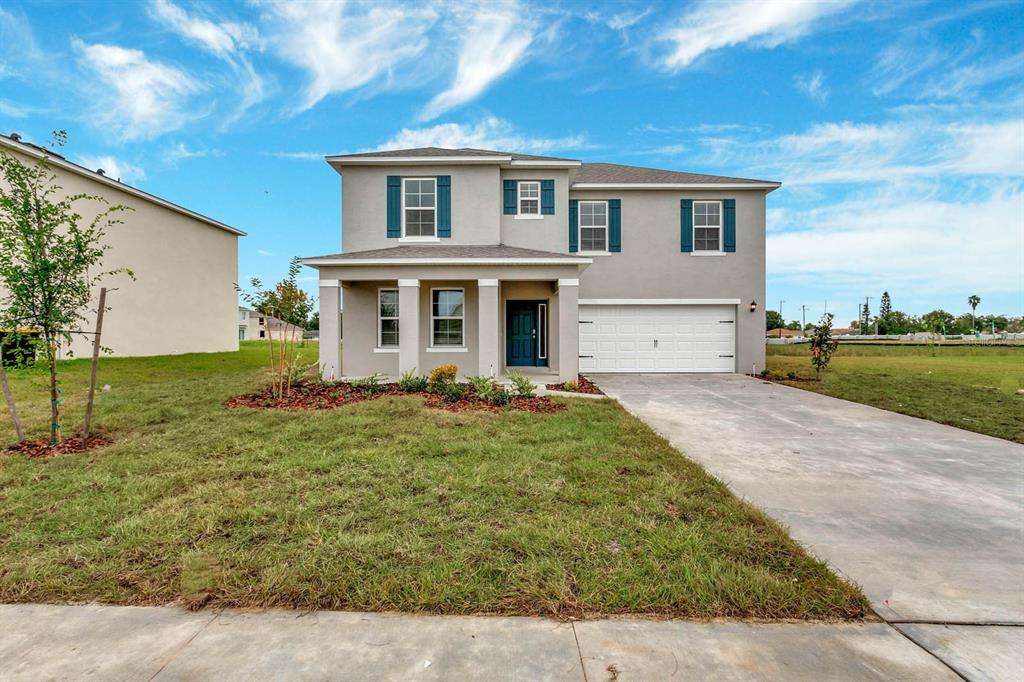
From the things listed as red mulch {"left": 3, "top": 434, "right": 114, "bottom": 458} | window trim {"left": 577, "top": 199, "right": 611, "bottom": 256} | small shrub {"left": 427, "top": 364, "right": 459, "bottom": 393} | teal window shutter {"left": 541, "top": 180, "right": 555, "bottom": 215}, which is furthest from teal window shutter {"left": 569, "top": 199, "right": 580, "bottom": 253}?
red mulch {"left": 3, "top": 434, "right": 114, "bottom": 458}

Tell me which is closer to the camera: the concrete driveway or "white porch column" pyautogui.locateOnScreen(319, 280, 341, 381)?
the concrete driveway

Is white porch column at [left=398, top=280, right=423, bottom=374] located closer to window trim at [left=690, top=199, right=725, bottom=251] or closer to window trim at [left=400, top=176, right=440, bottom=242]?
window trim at [left=400, top=176, right=440, bottom=242]

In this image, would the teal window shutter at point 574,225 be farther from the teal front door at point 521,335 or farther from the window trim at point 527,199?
the teal front door at point 521,335

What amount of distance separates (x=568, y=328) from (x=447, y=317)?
12.0 ft

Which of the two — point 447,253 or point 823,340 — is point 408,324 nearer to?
point 447,253

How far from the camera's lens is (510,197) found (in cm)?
1282

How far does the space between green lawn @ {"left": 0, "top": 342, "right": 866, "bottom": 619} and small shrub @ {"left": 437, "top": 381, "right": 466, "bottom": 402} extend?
2358mm

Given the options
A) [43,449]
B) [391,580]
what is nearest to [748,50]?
[391,580]

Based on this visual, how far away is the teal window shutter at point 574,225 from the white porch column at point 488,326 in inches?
164

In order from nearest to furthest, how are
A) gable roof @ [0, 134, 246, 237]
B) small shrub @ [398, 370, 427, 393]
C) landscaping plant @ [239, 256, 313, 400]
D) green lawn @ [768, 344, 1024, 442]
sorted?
green lawn @ [768, 344, 1024, 442] < landscaping plant @ [239, 256, 313, 400] < small shrub @ [398, 370, 427, 393] < gable roof @ [0, 134, 246, 237]

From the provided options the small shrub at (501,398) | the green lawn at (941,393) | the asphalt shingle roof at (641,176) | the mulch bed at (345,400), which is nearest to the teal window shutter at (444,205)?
the asphalt shingle roof at (641,176)

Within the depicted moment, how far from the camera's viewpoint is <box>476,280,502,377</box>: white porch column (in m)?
10.4

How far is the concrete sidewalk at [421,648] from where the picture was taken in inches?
75.7

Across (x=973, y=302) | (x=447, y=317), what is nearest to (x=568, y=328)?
(x=447, y=317)
